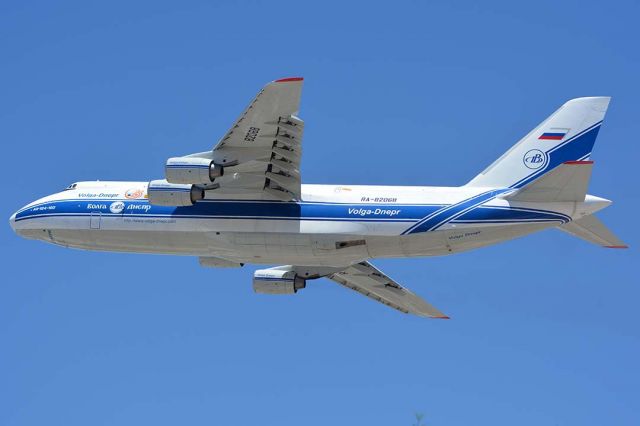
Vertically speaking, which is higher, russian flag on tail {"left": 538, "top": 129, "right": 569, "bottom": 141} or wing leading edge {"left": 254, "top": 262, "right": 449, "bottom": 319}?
russian flag on tail {"left": 538, "top": 129, "right": 569, "bottom": 141}

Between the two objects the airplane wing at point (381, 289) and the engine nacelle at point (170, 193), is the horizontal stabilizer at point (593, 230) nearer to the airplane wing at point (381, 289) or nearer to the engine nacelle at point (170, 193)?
the airplane wing at point (381, 289)

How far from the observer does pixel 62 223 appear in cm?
3925

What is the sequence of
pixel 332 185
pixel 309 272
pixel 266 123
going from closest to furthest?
pixel 266 123 < pixel 332 185 < pixel 309 272

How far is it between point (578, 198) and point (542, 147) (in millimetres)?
2559

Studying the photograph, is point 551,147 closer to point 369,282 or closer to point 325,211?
point 325,211

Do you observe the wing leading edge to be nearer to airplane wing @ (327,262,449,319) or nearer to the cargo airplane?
airplane wing @ (327,262,449,319)

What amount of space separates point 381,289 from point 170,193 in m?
8.42

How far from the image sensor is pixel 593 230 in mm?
36125

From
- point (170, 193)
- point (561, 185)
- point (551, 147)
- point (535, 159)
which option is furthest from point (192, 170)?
point (551, 147)

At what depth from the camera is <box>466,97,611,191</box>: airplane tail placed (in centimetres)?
3675

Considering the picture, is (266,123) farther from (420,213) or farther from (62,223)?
(62,223)

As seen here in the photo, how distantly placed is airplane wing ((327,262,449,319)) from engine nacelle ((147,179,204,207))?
6327 millimetres

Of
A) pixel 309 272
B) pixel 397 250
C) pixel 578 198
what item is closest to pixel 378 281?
pixel 309 272

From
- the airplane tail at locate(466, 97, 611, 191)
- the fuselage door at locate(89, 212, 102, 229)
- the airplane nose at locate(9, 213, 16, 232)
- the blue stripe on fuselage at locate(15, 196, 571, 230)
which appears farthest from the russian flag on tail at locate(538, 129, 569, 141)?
the airplane nose at locate(9, 213, 16, 232)
